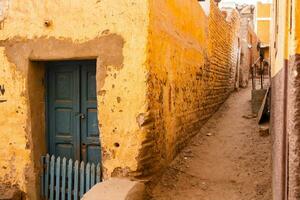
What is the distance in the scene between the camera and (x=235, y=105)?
37.4 ft

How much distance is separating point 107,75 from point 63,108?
4.25 ft

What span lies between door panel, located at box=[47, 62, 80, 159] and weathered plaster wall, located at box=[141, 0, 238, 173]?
4.41ft

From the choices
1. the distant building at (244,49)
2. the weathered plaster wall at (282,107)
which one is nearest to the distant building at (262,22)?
the distant building at (244,49)

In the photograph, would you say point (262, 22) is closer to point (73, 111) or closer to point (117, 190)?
point (73, 111)

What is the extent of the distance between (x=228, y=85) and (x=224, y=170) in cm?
745

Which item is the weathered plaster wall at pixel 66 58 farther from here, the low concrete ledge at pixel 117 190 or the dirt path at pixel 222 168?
the dirt path at pixel 222 168

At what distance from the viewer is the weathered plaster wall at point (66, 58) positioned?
4520mm

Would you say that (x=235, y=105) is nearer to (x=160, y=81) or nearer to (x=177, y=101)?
(x=177, y=101)

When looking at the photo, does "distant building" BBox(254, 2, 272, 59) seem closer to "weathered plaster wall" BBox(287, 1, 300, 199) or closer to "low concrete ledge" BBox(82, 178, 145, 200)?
"low concrete ledge" BBox(82, 178, 145, 200)

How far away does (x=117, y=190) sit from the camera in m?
4.01

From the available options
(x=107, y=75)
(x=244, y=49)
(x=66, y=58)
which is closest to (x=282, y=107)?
(x=107, y=75)

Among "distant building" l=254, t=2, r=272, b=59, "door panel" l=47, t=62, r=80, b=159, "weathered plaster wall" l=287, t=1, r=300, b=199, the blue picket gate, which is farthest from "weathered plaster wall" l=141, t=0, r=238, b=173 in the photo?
"distant building" l=254, t=2, r=272, b=59

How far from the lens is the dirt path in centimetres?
488

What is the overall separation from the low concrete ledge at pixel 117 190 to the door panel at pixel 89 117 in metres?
1.07
